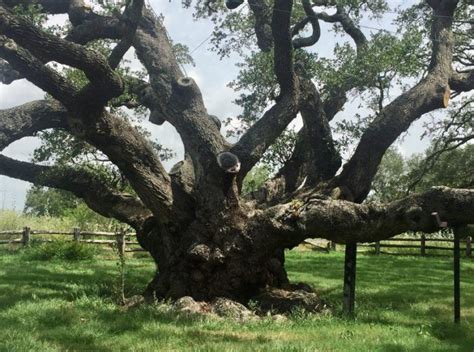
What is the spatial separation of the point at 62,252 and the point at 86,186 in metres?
9.12

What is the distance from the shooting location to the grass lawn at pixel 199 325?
21.2 feet

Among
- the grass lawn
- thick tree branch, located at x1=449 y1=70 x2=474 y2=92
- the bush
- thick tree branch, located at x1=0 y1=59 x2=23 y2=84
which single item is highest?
thick tree branch, located at x1=449 y1=70 x2=474 y2=92

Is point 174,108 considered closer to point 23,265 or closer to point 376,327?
point 376,327

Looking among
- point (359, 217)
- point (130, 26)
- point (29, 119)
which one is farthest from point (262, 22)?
point (359, 217)

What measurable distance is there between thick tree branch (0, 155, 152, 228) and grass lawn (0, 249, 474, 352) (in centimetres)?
175

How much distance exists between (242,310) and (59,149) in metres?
7.39

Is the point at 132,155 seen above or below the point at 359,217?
above

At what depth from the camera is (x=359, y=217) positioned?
9.80 meters

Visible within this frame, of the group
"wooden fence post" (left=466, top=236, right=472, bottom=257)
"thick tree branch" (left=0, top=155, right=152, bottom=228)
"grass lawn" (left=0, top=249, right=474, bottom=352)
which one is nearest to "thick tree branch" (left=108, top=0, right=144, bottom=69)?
"thick tree branch" (left=0, top=155, right=152, bottom=228)

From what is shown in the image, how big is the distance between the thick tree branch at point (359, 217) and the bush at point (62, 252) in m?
12.1

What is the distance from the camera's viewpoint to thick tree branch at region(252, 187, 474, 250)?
923 cm

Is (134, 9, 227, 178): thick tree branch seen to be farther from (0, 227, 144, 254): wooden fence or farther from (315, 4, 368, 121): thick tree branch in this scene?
(0, 227, 144, 254): wooden fence

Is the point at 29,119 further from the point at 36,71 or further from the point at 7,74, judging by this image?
the point at 36,71

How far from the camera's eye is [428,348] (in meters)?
6.71
